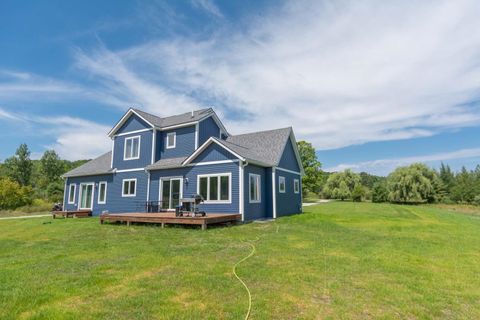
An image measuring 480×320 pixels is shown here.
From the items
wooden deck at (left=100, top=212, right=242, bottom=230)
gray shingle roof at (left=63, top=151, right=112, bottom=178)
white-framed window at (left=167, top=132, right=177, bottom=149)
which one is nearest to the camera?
wooden deck at (left=100, top=212, right=242, bottom=230)

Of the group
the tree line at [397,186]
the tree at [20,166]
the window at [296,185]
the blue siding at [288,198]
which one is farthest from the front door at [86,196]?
the tree at [20,166]

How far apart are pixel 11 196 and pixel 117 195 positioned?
16.6m

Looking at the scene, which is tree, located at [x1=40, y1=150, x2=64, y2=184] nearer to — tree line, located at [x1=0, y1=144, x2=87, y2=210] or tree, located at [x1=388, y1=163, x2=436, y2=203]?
tree line, located at [x1=0, y1=144, x2=87, y2=210]

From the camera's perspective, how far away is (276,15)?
410 inches

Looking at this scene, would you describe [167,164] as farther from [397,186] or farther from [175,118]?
[397,186]

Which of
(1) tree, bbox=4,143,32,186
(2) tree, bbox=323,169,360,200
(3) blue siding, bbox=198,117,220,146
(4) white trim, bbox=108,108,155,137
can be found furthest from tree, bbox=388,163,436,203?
(1) tree, bbox=4,143,32,186

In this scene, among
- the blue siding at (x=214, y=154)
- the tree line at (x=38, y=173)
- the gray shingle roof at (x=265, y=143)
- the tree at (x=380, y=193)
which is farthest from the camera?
the tree at (x=380, y=193)

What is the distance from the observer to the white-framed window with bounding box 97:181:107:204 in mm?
19220

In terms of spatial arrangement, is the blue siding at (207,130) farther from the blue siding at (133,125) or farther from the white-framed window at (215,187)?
the blue siding at (133,125)

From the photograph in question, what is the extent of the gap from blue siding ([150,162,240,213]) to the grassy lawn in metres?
4.88

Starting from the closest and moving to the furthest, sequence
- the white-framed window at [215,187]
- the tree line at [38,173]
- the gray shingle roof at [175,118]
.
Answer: the white-framed window at [215,187] < the gray shingle roof at [175,118] < the tree line at [38,173]

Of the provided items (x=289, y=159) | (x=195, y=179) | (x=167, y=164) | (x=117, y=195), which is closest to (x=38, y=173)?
(x=117, y=195)

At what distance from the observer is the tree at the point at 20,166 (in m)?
41.0

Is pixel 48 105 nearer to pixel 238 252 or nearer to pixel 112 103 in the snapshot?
pixel 112 103
